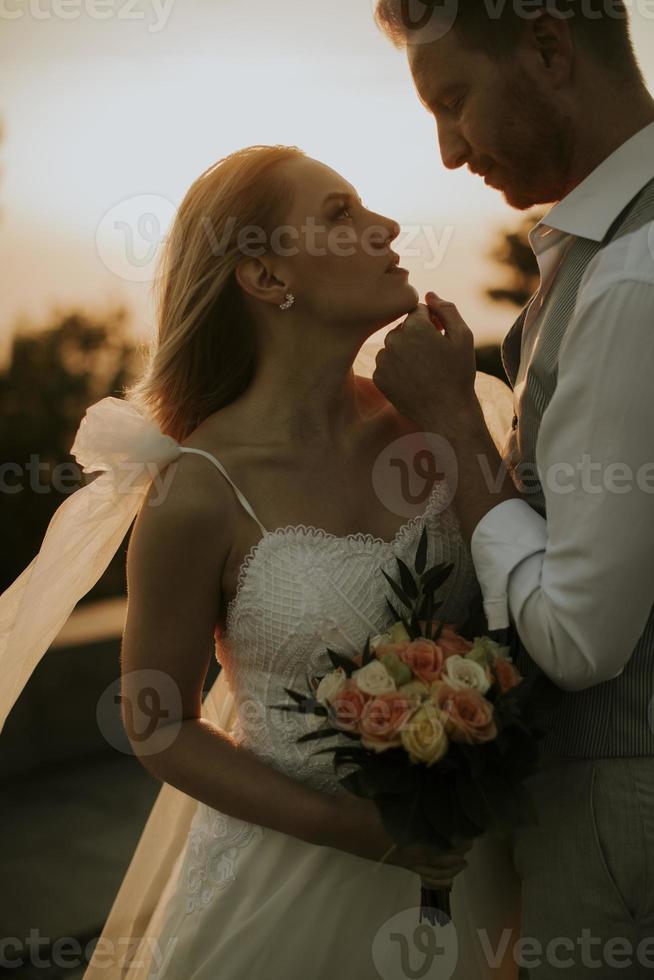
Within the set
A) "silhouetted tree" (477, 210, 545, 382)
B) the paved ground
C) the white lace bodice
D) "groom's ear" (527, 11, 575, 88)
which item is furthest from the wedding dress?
"silhouetted tree" (477, 210, 545, 382)

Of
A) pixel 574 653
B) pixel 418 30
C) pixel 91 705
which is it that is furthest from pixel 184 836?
pixel 91 705

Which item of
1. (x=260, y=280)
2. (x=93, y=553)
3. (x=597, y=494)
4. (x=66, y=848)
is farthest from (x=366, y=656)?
(x=66, y=848)

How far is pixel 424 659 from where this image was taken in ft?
5.76

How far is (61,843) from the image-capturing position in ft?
14.8

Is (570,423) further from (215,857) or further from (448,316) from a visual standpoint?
(215,857)

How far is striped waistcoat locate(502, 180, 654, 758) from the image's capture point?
1.77 meters

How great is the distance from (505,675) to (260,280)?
1012mm

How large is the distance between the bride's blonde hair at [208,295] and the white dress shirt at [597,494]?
0.81m

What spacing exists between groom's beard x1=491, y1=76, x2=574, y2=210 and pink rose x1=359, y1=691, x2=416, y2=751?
3.30 feet

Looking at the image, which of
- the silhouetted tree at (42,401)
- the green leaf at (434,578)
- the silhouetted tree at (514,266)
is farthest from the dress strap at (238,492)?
the silhouetted tree at (514,266)

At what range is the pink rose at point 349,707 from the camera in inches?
67.1

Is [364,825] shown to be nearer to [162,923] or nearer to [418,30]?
[162,923]

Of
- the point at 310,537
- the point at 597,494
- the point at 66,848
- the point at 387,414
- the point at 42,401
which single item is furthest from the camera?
the point at 42,401

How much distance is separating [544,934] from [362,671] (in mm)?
609
